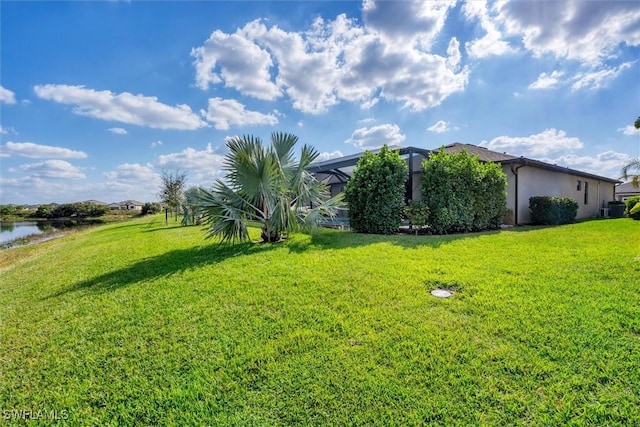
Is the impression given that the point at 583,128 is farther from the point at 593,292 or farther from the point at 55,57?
the point at 55,57

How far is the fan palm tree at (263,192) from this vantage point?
26.9 ft

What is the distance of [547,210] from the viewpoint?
12719mm

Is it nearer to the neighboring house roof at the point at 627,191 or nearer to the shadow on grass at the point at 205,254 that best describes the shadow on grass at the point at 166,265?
the shadow on grass at the point at 205,254

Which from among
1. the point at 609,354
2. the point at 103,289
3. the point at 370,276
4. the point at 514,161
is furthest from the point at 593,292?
the point at 514,161

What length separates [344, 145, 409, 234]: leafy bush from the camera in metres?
9.82

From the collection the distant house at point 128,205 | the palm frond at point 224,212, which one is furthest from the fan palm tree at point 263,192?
the distant house at point 128,205

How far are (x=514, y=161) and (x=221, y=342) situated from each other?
13549mm

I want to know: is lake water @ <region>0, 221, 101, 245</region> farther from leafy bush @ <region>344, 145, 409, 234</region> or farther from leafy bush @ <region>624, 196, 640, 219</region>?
leafy bush @ <region>624, 196, 640, 219</region>

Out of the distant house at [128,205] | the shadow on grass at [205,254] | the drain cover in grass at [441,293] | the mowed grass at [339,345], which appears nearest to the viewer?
the mowed grass at [339,345]

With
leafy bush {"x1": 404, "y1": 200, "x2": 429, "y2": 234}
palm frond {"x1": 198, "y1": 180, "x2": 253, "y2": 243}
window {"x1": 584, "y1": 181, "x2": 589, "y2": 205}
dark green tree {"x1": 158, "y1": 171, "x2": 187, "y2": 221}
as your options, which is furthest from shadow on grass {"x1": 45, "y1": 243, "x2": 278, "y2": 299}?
window {"x1": 584, "y1": 181, "x2": 589, "y2": 205}

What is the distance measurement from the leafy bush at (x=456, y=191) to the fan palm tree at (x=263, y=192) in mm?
3770

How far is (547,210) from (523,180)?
64.6 inches

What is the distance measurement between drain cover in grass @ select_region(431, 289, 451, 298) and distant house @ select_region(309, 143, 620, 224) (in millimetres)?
6424

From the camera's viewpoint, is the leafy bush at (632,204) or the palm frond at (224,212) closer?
the palm frond at (224,212)
